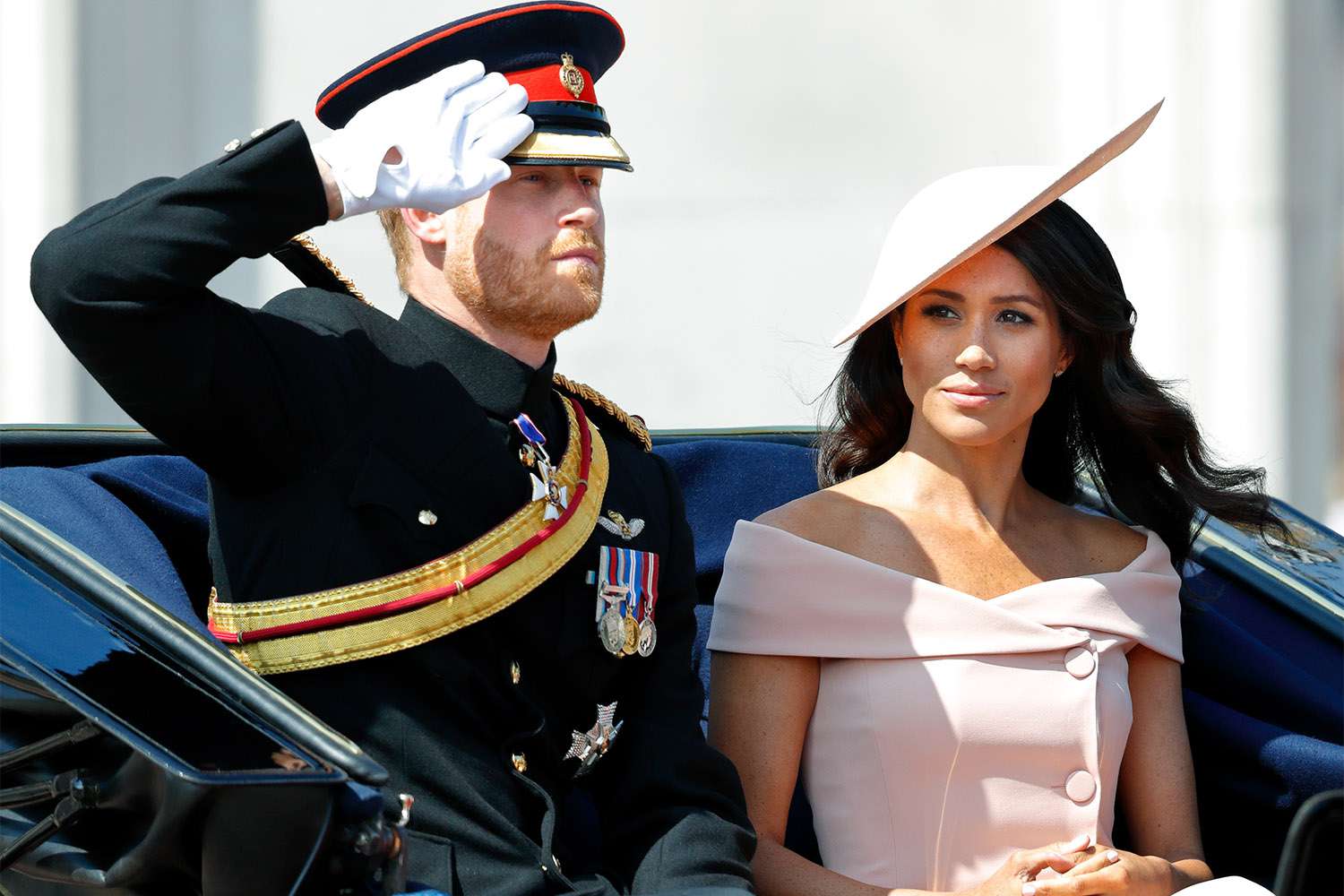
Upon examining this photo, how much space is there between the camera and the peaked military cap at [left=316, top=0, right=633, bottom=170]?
2.36 m

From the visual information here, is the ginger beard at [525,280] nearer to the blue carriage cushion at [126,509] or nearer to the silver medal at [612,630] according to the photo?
the silver medal at [612,630]

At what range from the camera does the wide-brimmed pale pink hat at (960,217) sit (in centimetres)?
261

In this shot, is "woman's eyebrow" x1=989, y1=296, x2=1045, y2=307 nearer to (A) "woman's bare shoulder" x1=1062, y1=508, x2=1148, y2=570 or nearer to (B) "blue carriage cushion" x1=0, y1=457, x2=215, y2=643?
(A) "woman's bare shoulder" x1=1062, y1=508, x2=1148, y2=570

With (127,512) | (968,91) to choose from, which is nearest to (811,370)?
(968,91)

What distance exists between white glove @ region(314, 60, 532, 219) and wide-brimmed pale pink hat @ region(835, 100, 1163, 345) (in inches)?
27.2

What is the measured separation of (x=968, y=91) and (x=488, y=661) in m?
3.49

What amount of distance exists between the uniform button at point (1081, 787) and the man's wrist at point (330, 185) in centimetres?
126

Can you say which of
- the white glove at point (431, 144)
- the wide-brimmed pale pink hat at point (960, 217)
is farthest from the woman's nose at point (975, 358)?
the white glove at point (431, 144)

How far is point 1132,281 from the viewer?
5.20 m

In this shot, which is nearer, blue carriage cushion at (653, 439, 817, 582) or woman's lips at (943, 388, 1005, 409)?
woman's lips at (943, 388, 1005, 409)

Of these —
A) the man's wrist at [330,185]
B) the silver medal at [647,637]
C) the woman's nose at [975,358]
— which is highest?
the man's wrist at [330,185]

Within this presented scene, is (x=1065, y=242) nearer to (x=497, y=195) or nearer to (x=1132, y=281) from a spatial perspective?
(x=497, y=195)

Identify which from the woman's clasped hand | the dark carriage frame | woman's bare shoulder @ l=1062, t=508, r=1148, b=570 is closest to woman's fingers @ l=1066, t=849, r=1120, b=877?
the woman's clasped hand

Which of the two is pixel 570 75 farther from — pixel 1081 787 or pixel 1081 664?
pixel 1081 787
